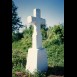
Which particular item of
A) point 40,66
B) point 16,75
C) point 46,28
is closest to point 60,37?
point 46,28

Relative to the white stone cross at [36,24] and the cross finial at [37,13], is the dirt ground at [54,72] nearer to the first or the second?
the white stone cross at [36,24]

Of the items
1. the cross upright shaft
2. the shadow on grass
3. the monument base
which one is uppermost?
the cross upright shaft

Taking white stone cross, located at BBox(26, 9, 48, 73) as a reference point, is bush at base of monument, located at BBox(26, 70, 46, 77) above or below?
below

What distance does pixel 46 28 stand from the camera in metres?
3.59

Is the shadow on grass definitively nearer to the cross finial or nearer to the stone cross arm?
the stone cross arm

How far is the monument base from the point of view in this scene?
10.5 ft

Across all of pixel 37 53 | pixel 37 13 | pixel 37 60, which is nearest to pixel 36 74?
pixel 37 60

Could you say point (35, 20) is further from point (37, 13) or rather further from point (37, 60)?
point (37, 60)

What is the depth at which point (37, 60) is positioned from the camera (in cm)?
323

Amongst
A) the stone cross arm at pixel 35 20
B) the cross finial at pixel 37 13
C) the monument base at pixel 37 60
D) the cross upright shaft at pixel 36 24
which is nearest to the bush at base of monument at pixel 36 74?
the monument base at pixel 37 60

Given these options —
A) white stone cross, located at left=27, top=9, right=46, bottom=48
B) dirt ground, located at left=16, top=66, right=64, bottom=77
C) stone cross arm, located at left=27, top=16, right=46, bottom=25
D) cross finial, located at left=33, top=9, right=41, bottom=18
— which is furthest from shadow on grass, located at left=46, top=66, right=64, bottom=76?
cross finial, located at left=33, top=9, right=41, bottom=18

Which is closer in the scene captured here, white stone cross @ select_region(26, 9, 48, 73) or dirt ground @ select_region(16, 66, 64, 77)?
dirt ground @ select_region(16, 66, 64, 77)
